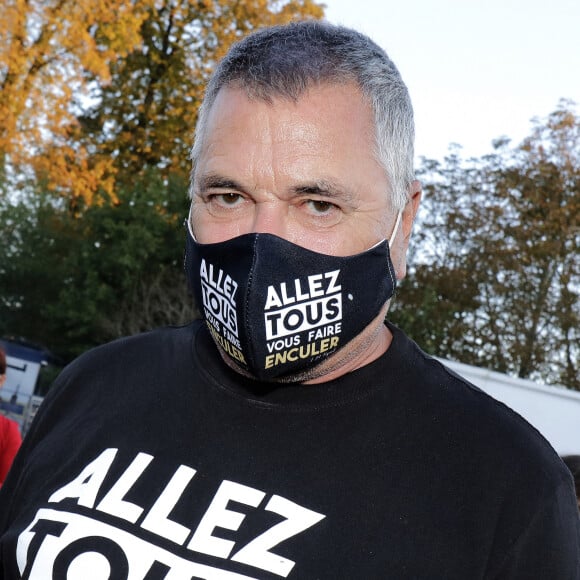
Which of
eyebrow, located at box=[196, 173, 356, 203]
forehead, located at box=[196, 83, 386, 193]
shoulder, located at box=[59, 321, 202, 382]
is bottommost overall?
shoulder, located at box=[59, 321, 202, 382]

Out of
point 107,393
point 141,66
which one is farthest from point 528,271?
point 107,393

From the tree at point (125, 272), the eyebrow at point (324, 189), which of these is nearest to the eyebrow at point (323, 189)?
the eyebrow at point (324, 189)

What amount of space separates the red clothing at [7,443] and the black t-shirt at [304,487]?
3.78 m

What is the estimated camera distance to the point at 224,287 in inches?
76.4

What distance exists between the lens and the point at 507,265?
67.6 feet

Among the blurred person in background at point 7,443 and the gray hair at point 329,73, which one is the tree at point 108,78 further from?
the gray hair at point 329,73

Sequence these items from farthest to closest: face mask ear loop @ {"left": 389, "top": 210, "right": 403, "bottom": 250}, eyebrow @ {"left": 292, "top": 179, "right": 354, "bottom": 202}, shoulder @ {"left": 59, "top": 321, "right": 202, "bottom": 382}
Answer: shoulder @ {"left": 59, "top": 321, "right": 202, "bottom": 382}
face mask ear loop @ {"left": 389, "top": 210, "right": 403, "bottom": 250}
eyebrow @ {"left": 292, "top": 179, "right": 354, "bottom": 202}

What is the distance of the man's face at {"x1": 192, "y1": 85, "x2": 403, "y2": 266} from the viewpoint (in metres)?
1.86

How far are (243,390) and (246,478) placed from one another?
218 mm

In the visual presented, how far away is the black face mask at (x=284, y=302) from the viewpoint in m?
1.86

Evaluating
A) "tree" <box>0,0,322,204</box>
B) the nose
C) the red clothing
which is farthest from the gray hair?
"tree" <box>0,0,322,204</box>

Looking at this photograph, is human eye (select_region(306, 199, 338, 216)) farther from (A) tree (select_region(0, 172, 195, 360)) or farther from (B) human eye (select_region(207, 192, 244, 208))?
(A) tree (select_region(0, 172, 195, 360))

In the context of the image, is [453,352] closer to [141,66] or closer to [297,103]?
[141,66]

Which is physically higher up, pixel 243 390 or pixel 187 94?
pixel 187 94
